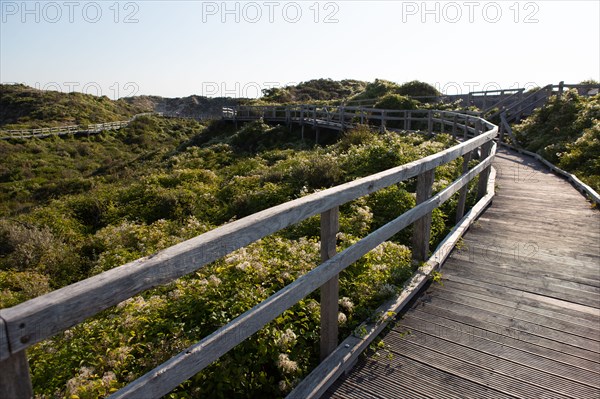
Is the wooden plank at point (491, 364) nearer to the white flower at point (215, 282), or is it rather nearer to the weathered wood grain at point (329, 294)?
the weathered wood grain at point (329, 294)

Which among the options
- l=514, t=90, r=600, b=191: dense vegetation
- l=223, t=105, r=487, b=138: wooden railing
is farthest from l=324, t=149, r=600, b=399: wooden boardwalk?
l=223, t=105, r=487, b=138: wooden railing

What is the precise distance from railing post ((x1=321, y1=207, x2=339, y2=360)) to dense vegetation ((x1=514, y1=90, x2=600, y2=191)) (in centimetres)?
789

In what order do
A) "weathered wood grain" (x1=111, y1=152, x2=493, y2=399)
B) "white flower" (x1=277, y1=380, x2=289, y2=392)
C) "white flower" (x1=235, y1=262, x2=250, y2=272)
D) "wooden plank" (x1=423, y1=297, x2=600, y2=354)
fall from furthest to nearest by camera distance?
"white flower" (x1=235, y1=262, x2=250, y2=272) < "wooden plank" (x1=423, y1=297, x2=600, y2=354) < "white flower" (x1=277, y1=380, x2=289, y2=392) < "weathered wood grain" (x1=111, y1=152, x2=493, y2=399)

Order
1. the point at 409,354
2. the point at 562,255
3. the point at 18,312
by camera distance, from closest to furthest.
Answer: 1. the point at 18,312
2. the point at 409,354
3. the point at 562,255

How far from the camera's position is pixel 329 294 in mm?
2932

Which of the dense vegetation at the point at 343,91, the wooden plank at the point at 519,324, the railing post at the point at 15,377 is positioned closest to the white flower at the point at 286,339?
the wooden plank at the point at 519,324

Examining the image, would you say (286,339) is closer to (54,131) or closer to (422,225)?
(422,225)

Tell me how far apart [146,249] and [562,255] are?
20.5ft

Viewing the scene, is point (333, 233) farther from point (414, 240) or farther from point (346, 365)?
point (414, 240)

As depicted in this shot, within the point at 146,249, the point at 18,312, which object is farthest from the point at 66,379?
the point at 146,249

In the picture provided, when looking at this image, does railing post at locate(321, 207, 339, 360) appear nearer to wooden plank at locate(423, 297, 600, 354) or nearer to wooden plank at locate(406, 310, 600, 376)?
wooden plank at locate(406, 310, 600, 376)

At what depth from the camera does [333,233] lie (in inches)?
113

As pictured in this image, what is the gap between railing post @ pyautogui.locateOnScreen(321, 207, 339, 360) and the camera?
284 centimetres

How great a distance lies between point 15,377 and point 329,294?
197cm
